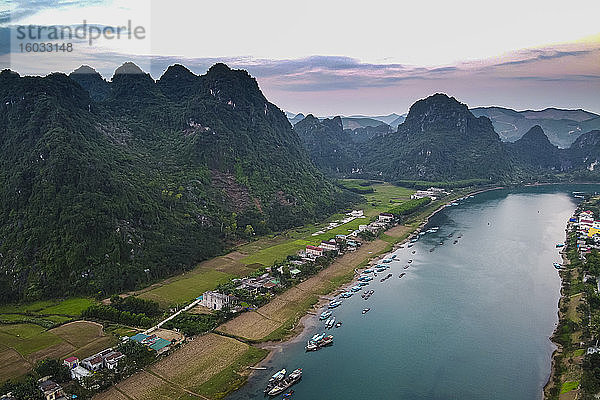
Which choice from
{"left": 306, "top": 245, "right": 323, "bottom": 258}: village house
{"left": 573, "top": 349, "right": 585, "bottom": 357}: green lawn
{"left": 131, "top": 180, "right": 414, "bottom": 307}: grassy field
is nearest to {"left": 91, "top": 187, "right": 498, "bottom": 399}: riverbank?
{"left": 306, "top": 245, "right": 323, "bottom": 258}: village house

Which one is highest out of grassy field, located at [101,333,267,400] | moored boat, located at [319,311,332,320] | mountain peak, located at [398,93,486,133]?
mountain peak, located at [398,93,486,133]

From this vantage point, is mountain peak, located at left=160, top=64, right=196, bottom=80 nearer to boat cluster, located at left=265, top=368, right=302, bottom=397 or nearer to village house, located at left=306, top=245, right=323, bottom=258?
village house, located at left=306, top=245, right=323, bottom=258

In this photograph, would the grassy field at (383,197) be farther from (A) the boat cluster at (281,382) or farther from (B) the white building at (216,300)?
(A) the boat cluster at (281,382)

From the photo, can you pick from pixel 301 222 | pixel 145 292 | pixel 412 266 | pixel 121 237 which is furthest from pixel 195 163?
pixel 412 266

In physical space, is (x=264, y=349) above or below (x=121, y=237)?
below

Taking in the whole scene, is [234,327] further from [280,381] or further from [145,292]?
[145,292]
